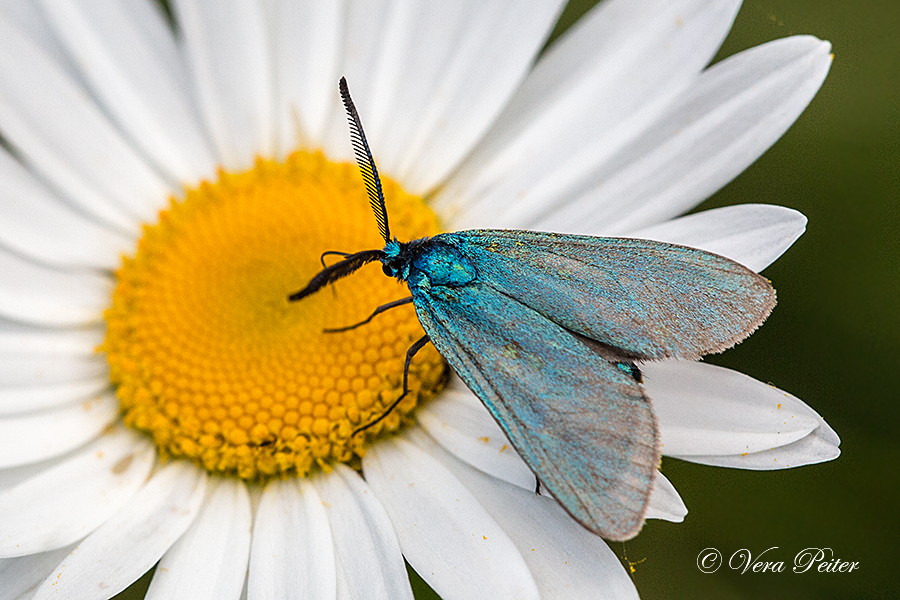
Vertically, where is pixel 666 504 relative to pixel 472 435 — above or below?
below

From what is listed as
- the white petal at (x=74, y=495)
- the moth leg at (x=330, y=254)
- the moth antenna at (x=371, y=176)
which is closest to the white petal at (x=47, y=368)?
the white petal at (x=74, y=495)

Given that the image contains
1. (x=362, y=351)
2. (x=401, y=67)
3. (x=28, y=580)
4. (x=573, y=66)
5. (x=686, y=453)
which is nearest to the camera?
(x=686, y=453)

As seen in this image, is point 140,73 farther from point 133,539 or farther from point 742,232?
point 742,232

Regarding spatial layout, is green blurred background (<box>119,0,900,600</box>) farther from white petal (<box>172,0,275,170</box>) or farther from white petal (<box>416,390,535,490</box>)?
white petal (<box>172,0,275,170</box>)

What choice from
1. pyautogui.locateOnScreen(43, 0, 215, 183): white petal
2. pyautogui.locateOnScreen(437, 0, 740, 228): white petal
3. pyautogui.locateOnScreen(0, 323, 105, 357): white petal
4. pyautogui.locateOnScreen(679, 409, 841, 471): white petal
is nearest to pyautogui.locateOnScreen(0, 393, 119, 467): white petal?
pyautogui.locateOnScreen(0, 323, 105, 357): white petal

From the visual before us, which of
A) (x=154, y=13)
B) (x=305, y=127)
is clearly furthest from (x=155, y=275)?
(x=154, y=13)

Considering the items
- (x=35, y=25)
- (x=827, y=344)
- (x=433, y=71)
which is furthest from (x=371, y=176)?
(x=827, y=344)

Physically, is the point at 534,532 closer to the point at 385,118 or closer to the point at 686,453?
the point at 686,453
